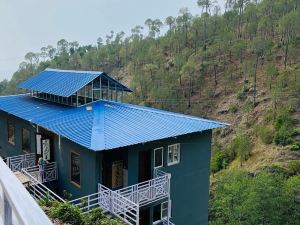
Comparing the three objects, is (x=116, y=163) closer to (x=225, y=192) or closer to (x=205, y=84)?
(x=225, y=192)

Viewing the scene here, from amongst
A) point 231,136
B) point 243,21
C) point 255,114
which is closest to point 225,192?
point 231,136

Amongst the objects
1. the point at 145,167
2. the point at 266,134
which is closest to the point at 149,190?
the point at 145,167

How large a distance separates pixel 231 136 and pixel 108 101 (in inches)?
823

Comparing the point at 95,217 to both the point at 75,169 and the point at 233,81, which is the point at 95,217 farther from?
the point at 233,81

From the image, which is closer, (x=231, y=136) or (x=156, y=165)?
(x=156, y=165)

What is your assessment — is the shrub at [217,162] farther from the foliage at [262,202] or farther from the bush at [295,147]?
the foliage at [262,202]

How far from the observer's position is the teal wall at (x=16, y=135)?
1388 centimetres

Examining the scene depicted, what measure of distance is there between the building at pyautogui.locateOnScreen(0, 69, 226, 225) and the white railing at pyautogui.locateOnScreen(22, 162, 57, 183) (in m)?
0.04

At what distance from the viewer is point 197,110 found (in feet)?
125

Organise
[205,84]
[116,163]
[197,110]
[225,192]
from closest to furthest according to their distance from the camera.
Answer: [116,163] < [225,192] < [197,110] < [205,84]

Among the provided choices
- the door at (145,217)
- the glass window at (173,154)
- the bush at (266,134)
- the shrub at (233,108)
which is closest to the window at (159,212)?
the door at (145,217)

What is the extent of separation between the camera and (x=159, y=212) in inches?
453

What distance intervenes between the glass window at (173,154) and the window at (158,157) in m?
0.33

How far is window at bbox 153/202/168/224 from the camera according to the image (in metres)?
11.4
